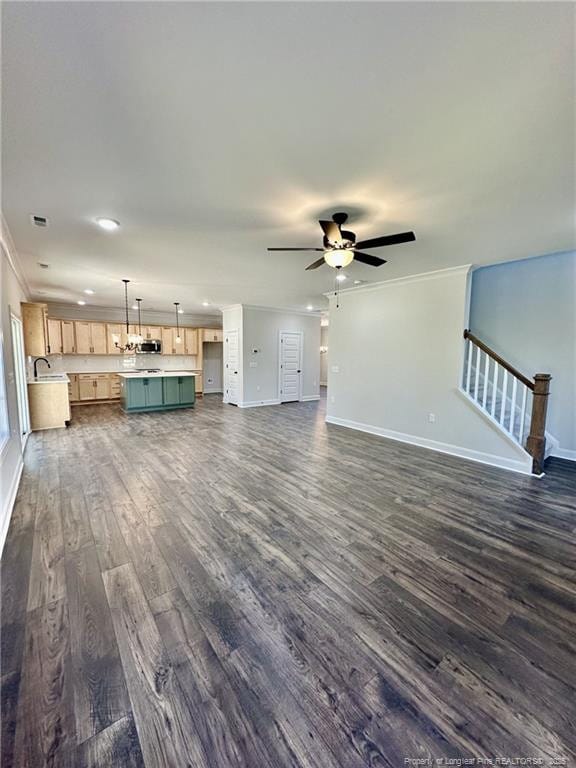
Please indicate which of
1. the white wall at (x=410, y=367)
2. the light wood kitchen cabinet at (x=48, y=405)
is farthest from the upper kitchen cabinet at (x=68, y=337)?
the white wall at (x=410, y=367)

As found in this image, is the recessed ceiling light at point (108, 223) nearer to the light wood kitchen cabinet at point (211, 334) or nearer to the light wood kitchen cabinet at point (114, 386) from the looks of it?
the light wood kitchen cabinet at point (114, 386)

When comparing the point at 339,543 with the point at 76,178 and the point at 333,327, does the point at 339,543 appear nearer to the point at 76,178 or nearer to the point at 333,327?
the point at 76,178

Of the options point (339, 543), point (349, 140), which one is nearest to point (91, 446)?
point (339, 543)

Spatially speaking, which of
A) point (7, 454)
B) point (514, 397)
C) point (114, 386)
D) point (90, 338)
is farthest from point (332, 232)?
point (114, 386)

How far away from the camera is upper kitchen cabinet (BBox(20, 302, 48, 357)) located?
5781mm

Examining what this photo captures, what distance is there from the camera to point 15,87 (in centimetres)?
156

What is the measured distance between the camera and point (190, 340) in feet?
34.1

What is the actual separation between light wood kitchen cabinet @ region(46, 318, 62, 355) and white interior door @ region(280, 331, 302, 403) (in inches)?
231

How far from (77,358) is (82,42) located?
30.2 ft

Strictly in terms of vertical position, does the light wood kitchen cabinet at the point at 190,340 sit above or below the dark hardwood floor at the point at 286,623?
above

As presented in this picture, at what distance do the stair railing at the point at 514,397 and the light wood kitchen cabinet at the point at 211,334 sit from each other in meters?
7.95

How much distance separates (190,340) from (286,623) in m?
9.64

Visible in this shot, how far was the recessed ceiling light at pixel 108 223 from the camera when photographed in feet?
10.0

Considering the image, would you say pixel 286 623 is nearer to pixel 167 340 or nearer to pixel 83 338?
pixel 83 338
